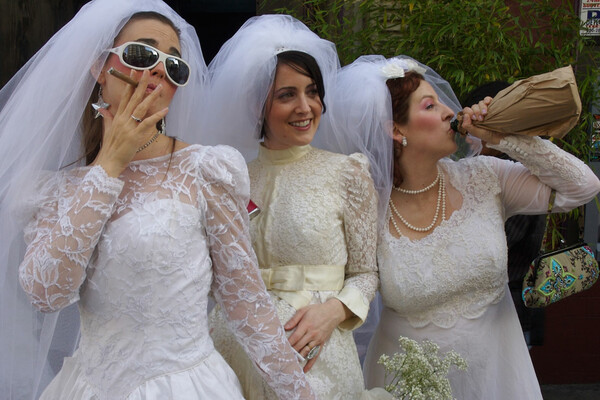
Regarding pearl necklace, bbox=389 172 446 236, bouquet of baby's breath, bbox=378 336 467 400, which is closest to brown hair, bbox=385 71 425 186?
pearl necklace, bbox=389 172 446 236

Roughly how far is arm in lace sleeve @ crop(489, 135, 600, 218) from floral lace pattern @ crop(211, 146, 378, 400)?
0.57 meters

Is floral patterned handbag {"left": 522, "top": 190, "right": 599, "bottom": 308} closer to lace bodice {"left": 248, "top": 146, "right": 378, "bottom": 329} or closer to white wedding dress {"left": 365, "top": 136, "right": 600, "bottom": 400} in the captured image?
white wedding dress {"left": 365, "top": 136, "right": 600, "bottom": 400}

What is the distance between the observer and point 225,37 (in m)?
5.81

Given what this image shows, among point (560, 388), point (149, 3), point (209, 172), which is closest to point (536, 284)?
point (209, 172)

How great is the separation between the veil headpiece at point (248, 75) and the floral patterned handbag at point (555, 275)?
1082mm

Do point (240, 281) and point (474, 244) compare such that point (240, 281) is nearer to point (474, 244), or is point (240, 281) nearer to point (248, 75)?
point (248, 75)

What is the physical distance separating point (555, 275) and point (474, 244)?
14.5 inches

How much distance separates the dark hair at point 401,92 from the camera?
273 centimetres

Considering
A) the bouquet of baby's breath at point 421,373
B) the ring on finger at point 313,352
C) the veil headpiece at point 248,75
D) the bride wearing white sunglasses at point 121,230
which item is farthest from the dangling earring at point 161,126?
the bouquet of baby's breath at point 421,373

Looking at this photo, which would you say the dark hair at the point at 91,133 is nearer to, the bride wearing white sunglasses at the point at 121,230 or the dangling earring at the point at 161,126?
the bride wearing white sunglasses at the point at 121,230

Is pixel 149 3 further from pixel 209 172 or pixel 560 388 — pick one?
pixel 560 388

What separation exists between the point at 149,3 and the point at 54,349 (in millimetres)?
1089

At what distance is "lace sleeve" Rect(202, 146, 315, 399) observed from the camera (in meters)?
1.87

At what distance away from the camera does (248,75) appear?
2447mm
